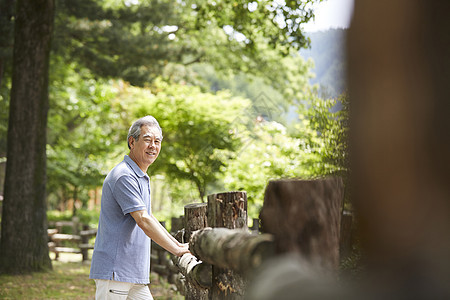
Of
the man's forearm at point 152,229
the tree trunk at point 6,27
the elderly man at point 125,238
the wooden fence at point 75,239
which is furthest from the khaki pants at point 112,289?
the tree trunk at point 6,27

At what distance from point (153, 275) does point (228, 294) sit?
845cm

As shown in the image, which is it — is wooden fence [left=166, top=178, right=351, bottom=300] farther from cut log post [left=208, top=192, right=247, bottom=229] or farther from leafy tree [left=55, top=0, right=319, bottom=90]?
leafy tree [left=55, top=0, right=319, bottom=90]

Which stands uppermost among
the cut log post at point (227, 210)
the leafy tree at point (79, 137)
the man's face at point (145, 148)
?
the leafy tree at point (79, 137)

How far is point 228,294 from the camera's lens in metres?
3.02

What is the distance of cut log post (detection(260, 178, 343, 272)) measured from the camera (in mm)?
1608

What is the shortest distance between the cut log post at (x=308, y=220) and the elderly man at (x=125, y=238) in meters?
1.53

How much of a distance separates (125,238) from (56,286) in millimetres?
6843

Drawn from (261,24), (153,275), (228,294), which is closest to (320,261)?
(228,294)

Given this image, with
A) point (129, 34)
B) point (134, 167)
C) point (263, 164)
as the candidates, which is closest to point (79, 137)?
point (129, 34)

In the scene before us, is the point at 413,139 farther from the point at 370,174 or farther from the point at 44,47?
the point at 44,47

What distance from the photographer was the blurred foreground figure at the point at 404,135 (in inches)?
32.2

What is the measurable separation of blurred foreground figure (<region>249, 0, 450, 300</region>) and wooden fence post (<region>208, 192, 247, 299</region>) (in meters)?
2.14

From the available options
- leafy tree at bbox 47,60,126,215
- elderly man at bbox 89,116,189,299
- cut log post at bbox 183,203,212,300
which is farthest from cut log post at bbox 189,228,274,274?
leafy tree at bbox 47,60,126,215

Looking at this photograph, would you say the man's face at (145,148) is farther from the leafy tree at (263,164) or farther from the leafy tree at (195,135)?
the leafy tree at (195,135)
